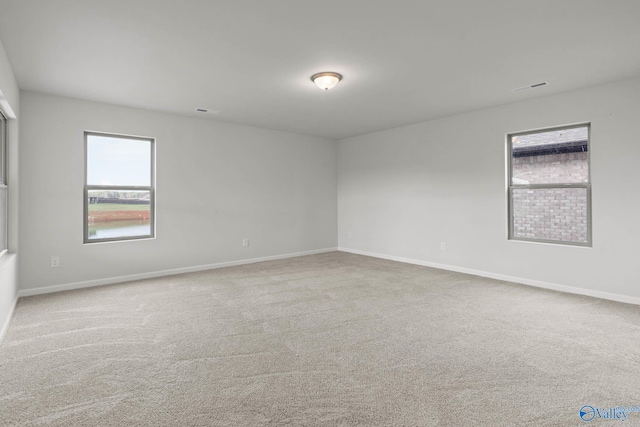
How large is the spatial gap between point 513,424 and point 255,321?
7.15 ft

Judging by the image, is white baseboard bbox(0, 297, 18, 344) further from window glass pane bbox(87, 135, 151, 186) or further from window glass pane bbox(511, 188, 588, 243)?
window glass pane bbox(511, 188, 588, 243)

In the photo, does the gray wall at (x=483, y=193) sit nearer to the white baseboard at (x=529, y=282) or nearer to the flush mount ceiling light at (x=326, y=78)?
the white baseboard at (x=529, y=282)

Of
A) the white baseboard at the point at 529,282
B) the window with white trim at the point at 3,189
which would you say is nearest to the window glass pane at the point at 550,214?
the white baseboard at the point at 529,282

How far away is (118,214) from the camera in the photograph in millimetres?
4871

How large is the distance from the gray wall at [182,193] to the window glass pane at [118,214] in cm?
16

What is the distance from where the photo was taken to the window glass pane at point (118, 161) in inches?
183

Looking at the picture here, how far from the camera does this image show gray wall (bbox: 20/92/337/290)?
4203 millimetres

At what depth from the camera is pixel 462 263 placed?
17.4 feet

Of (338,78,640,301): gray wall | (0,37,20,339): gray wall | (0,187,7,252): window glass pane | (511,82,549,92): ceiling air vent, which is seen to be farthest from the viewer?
(511,82,549,92): ceiling air vent

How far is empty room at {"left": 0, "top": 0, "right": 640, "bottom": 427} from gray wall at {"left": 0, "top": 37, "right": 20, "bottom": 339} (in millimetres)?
35

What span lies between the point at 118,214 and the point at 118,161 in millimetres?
763

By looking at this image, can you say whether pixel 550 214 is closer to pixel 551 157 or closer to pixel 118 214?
pixel 551 157

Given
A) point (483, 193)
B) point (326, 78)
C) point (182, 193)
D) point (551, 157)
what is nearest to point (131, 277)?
point (182, 193)

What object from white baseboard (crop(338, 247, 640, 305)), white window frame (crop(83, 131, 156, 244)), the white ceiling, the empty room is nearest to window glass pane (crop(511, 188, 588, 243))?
the empty room
